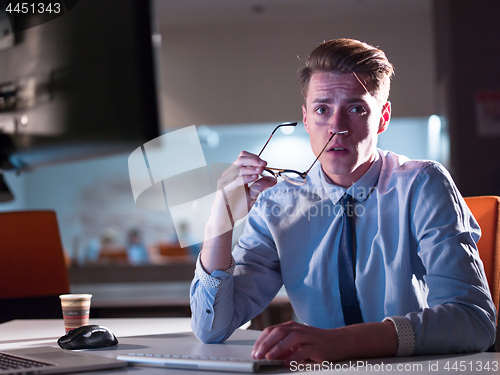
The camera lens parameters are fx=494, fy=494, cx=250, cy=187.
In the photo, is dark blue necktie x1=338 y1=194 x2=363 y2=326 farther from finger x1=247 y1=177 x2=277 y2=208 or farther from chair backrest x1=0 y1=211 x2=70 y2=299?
chair backrest x1=0 y1=211 x2=70 y2=299

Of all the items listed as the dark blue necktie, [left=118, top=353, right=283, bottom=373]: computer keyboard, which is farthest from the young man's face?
[left=118, top=353, right=283, bottom=373]: computer keyboard

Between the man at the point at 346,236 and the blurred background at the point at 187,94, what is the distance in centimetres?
10

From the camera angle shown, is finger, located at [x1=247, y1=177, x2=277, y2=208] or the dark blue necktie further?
the dark blue necktie

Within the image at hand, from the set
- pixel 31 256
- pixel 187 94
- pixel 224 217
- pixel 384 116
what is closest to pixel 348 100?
pixel 384 116

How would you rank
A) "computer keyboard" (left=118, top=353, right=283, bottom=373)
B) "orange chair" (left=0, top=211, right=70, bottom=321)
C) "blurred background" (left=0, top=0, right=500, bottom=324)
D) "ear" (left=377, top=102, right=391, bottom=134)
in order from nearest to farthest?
"computer keyboard" (left=118, top=353, right=283, bottom=373) < "ear" (left=377, top=102, right=391, bottom=134) < "blurred background" (left=0, top=0, right=500, bottom=324) < "orange chair" (left=0, top=211, right=70, bottom=321)

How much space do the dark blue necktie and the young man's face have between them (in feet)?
0.51

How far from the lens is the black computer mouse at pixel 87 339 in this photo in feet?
3.07

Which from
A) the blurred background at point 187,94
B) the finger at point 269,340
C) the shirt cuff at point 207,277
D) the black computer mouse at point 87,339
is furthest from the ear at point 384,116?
the black computer mouse at point 87,339

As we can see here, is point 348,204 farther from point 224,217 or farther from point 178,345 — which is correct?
point 178,345

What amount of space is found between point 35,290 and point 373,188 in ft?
4.37

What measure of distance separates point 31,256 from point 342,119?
1.34 metres

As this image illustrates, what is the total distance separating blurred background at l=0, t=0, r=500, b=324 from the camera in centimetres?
170

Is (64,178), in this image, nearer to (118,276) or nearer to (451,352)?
(118,276)

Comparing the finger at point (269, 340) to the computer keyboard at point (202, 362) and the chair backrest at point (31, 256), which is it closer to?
the computer keyboard at point (202, 362)
